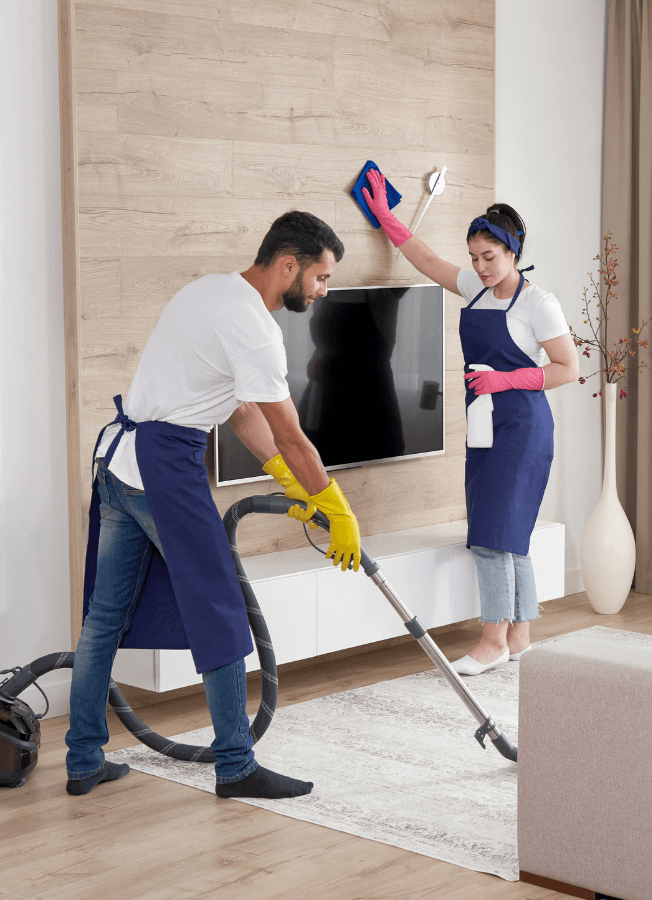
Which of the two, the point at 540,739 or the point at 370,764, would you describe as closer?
the point at 540,739

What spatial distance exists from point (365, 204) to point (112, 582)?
182cm

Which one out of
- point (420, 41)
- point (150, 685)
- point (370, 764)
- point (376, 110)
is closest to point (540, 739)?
point (370, 764)

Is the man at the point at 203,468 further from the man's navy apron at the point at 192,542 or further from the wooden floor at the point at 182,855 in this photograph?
the wooden floor at the point at 182,855

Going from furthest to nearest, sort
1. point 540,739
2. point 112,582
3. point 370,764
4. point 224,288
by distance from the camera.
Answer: point 370,764 → point 112,582 → point 224,288 → point 540,739

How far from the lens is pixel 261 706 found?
9.68 ft

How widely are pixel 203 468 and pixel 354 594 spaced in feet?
3.76

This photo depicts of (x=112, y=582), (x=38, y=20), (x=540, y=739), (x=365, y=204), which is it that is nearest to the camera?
(x=540, y=739)

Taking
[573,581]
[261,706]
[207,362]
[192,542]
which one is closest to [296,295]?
[207,362]

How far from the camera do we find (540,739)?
7.07 ft

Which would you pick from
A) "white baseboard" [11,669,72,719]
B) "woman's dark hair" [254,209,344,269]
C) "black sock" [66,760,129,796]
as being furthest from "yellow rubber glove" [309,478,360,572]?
"white baseboard" [11,669,72,719]

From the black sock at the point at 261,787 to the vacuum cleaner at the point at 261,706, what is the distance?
210 millimetres

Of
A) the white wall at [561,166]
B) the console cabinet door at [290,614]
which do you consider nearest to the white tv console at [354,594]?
the console cabinet door at [290,614]

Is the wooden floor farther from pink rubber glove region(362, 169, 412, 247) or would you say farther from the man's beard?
pink rubber glove region(362, 169, 412, 247)

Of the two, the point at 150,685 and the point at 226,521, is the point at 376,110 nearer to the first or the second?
the point at 226,521
